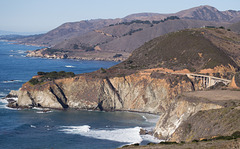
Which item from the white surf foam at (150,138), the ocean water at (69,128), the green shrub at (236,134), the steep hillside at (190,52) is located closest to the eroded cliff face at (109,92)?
the ocean water at (69,128)

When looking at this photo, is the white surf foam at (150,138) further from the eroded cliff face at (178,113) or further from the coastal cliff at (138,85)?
the coastal cliff at (138,85)

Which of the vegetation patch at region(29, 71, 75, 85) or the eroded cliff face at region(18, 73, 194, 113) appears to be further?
the vegetation patch at region(29, 71, 75, 85)

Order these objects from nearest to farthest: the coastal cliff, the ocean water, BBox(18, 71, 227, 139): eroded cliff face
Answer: the ocean water
BBox(18, 71, 227, 139): eroded cliff face
the coastal cliff

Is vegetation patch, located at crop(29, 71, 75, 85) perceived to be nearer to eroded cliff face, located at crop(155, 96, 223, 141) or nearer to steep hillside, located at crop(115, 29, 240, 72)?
steep hillside, located at crop(115, 29, 240, 72)

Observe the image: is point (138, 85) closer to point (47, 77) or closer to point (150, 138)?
point (47, 77)

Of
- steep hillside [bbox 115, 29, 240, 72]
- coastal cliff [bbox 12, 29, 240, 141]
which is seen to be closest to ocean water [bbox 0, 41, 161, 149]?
coastal cliff [bbox 12, 29, 240, 141]

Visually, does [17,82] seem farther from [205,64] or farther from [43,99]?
[205,64]

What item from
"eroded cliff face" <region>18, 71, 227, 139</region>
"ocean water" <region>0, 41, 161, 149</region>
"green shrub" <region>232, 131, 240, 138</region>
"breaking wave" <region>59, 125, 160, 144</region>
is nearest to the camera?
"green shrub" <region>232, 131, 240, 138</region>
